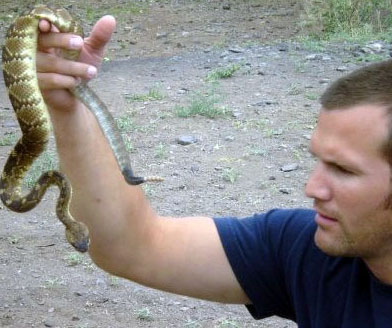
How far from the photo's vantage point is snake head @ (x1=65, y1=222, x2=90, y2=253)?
10.1 ft

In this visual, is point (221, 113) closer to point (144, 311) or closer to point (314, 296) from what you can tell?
point (144, 311)

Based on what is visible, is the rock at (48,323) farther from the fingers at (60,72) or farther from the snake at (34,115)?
the fingers at (60,72)

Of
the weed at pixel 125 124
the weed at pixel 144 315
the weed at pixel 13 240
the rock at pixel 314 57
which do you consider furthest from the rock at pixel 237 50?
the weed at pixel 144 315

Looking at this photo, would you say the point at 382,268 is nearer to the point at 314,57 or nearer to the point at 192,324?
the point at 192,324

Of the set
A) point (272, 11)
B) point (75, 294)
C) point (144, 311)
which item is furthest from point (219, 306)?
point (272, 11)

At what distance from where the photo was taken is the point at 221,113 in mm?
8758

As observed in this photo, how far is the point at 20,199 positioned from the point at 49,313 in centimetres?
205

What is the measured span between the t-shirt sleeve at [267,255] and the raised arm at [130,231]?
6 cm

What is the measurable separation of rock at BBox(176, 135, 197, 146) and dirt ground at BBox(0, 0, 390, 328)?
0.02m

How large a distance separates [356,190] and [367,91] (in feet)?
1.01

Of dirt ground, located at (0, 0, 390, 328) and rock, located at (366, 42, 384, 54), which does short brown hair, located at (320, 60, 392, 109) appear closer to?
dirt ground, located at (0, 0, 390, 328)

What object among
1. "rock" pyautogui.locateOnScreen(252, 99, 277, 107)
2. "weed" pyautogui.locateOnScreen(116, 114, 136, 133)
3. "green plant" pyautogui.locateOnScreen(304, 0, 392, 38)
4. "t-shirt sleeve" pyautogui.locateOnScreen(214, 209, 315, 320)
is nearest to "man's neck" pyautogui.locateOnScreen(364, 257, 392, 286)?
"t-shirt sleeve" pyautogui.locateOnScreen(214, 209, 315, 320)

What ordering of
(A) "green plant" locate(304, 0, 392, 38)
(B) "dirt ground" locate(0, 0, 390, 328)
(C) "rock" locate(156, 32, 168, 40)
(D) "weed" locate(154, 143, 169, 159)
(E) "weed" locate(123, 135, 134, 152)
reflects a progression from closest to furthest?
1. (B) "dirt ground" locate(0, 0, 390, 328)
2. (D) "weed" locate(154, 143, 169, 159)
3. (E) "weed" locate(123, 135, 134, 152)
4. (A) "green plant" locate(304, 0, 392, 38)
5. (C) "rock" locate(156, 32, 168, 40)

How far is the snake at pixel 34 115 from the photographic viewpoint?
2773 millimetres
